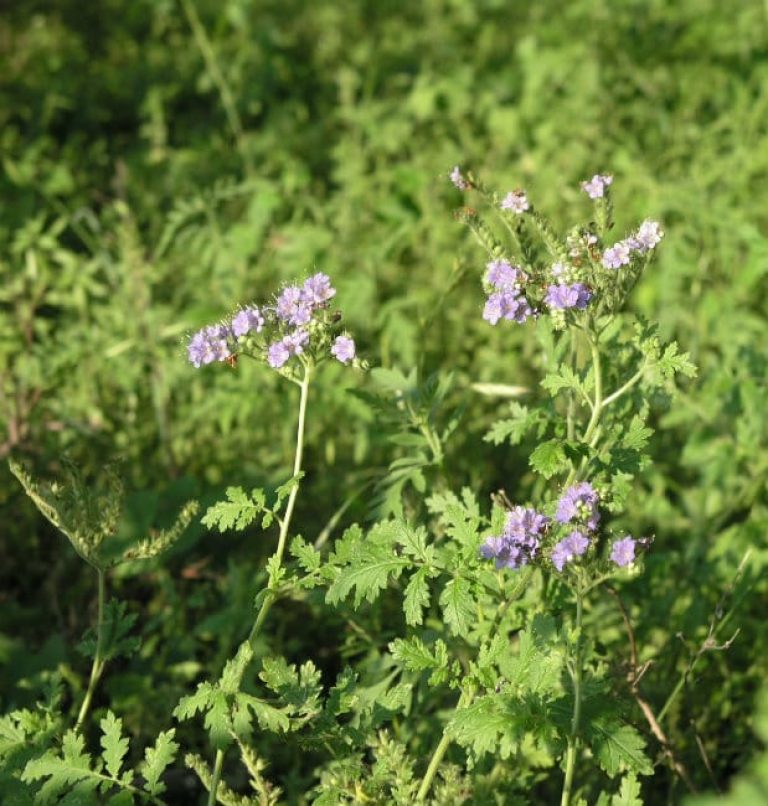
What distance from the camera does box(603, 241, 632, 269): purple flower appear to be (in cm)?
216

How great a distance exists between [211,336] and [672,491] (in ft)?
6.69

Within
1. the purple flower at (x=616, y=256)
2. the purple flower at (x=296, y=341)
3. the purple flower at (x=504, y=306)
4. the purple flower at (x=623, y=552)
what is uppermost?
the purple flower at (x=616, y=256)

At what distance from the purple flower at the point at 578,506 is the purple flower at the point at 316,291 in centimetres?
65

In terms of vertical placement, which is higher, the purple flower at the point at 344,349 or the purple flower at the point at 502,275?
the purple flower at the point at 502,275

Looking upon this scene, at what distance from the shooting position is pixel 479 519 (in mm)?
2258

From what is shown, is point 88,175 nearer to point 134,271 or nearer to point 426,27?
point 134,271

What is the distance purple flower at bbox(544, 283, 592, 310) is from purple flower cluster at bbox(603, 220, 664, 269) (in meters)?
0.09

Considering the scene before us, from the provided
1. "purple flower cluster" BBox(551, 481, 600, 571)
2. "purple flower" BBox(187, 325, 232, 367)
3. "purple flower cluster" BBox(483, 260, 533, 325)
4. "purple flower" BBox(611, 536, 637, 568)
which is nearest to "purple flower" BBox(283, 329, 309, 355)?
"purple flower" BBox(187, 325, 232, 367)

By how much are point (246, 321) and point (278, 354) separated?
99 millimetres

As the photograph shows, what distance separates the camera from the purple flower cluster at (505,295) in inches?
85.4

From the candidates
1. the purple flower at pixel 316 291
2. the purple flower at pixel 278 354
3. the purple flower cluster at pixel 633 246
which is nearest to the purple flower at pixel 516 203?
the purple flower cluster at pixel 633 246

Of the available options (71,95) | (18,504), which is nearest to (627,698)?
(18,504)

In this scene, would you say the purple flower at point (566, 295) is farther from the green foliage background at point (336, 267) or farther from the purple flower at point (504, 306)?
the green foliage background at point (336, 267)

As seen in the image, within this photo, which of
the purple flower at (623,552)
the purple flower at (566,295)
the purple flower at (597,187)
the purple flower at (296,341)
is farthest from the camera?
the purple flower at (597,187)
